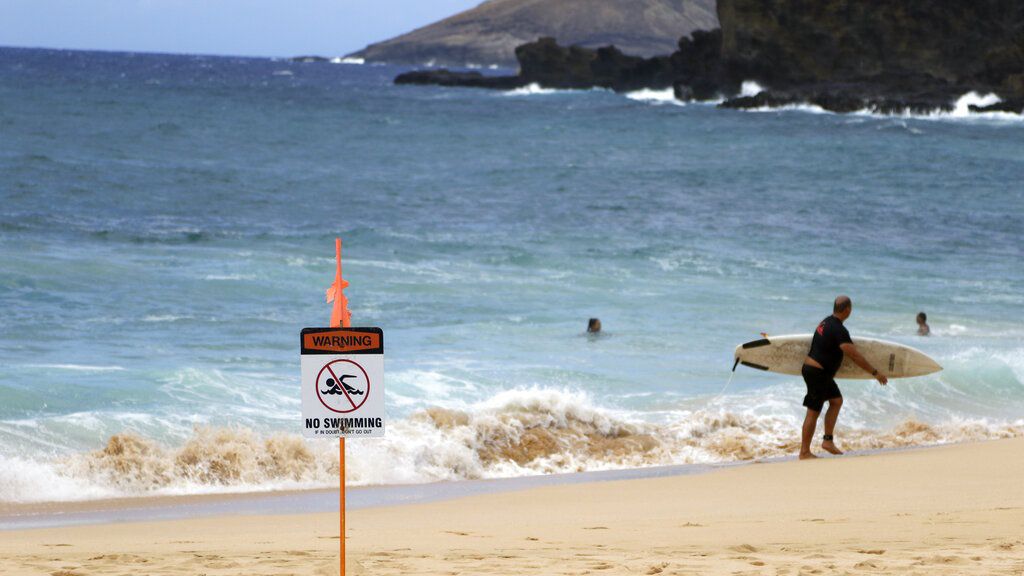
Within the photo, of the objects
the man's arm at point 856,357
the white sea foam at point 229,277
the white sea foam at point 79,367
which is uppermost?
the white sea foam at point 229,277

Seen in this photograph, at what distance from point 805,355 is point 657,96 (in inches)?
3481

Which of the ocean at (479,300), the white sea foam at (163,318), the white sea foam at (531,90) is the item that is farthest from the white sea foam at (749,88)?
the white sea foam at (163,318)

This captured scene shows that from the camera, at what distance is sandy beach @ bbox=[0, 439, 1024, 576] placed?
610 cm

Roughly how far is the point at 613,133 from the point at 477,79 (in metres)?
66.0

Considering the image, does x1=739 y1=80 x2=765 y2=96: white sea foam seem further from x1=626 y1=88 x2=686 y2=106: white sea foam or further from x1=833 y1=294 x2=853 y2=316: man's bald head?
x1=833 y1=294 x2=853 y2=316: man's bald head

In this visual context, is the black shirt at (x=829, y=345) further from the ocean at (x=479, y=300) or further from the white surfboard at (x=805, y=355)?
the ocean at (x=479, y=300)

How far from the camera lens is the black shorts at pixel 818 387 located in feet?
33.5

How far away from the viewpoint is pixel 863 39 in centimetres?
8869

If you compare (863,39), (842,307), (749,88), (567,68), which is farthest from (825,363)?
(567,68)

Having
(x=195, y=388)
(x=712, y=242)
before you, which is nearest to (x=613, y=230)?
(x=712, y=242)

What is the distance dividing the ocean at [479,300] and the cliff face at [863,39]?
44.6 metres

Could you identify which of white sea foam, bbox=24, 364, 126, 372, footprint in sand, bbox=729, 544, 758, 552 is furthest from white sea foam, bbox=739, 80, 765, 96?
footprint in sand, bbox=729, 544, 758, 552

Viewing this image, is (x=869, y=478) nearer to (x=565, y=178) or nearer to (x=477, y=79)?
(x=565, y=178)

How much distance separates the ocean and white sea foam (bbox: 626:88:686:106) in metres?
43.5
